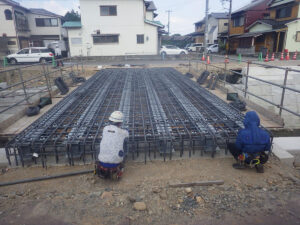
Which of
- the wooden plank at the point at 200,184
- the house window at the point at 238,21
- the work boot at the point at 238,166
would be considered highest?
the house window at the point at 238,21

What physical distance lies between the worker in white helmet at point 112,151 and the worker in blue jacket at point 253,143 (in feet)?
6.37

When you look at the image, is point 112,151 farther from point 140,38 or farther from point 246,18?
point 246,18

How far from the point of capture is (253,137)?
337cm

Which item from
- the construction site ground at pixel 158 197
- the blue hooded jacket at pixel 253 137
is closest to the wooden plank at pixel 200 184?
the construction site ground at pixel 158 197

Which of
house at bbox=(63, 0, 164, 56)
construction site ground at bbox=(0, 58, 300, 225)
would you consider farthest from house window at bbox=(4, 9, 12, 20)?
construction site ground at bbox=(0, 58, 300, 225)

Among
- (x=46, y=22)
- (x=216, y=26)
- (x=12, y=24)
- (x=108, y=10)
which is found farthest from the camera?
(x=216, y=26)

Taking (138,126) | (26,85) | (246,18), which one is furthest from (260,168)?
(246,18)

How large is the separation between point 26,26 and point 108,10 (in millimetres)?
13916

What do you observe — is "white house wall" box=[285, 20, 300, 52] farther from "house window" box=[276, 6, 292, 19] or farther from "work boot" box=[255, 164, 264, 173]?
"work boot" box=[255, 164, 264, 173]

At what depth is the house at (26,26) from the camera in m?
27.1

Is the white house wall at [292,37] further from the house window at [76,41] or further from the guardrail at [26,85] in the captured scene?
the house window at [76,41]

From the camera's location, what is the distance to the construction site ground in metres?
2.67

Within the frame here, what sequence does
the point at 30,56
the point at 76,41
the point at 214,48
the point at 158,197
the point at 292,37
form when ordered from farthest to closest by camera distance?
the point at 214,48
the point at 76,41
the point at 292,37
the point at 30,56
the point at 158,197

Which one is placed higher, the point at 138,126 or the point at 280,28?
the point at 280,28
